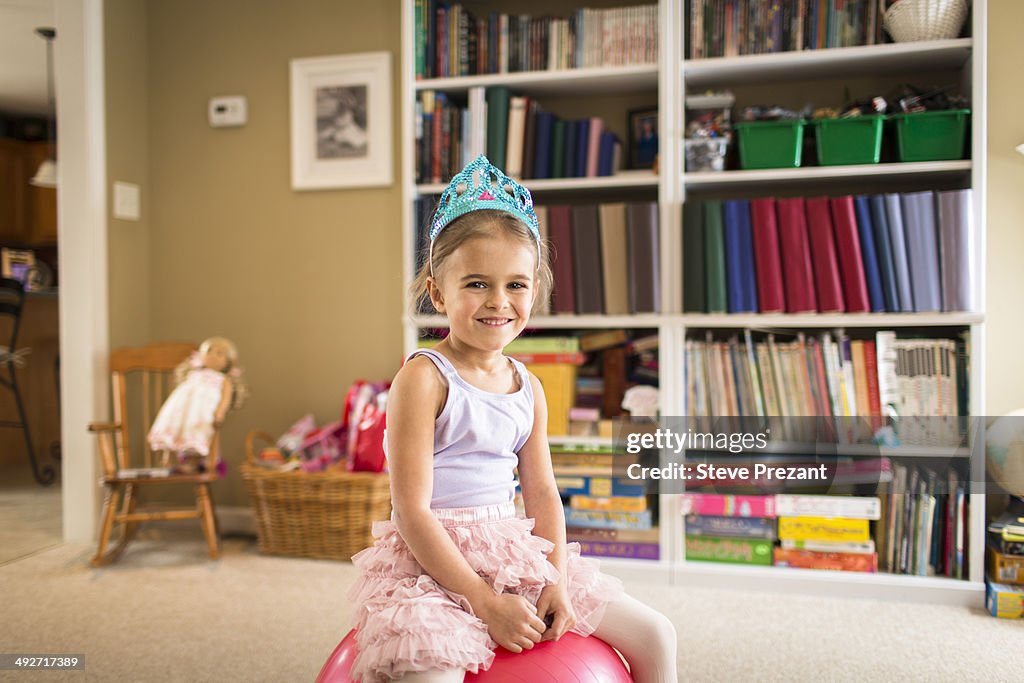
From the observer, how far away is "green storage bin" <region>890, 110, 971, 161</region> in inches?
89.0

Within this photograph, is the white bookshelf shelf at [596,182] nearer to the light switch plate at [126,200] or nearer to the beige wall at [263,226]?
the beige wall at [263,226]

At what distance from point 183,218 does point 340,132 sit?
0.77m

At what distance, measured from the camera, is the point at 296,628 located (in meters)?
2.08

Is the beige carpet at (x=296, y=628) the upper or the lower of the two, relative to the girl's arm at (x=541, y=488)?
lower

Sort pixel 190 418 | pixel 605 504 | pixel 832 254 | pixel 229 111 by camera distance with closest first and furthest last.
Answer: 1. pixel 832 254
2. pixel 605 504
3. pixel 190 418
4. pixel 229 111

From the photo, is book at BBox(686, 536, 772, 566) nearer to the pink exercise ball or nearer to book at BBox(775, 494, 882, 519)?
book at BBox(775, 494, 882, 519)

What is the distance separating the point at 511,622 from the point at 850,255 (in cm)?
170

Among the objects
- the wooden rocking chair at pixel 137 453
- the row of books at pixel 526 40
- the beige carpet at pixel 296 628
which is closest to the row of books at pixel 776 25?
the row of books at pixel 526 40

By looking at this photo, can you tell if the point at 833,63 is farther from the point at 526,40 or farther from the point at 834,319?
the point at 526,40

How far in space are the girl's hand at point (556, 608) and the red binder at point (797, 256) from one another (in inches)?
59.2

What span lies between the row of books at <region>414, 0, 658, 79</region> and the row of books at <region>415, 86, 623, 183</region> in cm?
11

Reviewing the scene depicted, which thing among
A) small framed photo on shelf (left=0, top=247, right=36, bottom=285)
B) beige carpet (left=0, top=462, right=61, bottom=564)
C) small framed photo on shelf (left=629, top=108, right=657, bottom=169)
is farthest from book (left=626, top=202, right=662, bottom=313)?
small framed photo on shelf (left=0, top=247, right=36, bottom=285)

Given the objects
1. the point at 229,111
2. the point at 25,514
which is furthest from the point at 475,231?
the point at 25,514

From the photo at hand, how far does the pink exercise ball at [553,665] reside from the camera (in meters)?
1.05
